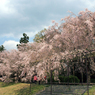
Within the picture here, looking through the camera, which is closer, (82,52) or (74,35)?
(82,52)

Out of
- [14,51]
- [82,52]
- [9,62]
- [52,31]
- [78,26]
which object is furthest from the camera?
[14,51]

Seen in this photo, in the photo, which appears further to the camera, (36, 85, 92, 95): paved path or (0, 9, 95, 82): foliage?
(0, 9, 95, 82): foliage

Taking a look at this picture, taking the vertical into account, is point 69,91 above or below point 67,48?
below

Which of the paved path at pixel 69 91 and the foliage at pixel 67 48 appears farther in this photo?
the foliage at pixel 67 48

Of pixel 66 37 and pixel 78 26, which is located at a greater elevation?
pixel 78 26

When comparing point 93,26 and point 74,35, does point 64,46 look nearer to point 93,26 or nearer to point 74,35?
point 74,35

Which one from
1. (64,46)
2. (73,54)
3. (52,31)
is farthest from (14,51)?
(73,54)

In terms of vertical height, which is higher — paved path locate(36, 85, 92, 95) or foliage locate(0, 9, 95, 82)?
foliage locate(0, 9, 95, 82)

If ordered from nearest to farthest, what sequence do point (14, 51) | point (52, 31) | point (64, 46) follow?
point (64, 46)
point (52, 31)
point (14, 51)

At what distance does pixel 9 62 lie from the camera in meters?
19.0

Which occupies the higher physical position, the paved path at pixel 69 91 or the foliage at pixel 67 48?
the foliage at pixel 67 48

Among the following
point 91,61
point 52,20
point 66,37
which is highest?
point 52,20

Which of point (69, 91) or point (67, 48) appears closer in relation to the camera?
point (69, 91)

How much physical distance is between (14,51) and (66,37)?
42.3 feet
